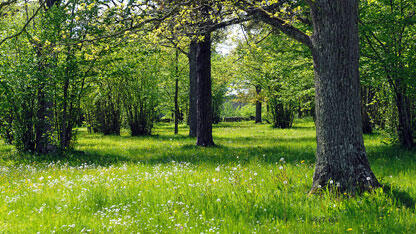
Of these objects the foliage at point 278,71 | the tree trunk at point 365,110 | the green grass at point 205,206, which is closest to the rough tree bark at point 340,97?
the green grass at point 205,206

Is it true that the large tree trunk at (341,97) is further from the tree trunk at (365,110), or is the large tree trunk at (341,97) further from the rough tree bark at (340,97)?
the tree trunk at (365,110)

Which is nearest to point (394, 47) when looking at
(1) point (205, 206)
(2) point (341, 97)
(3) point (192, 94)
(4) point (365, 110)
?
(2) point (341, 97)

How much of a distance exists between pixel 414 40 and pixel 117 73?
990 cm

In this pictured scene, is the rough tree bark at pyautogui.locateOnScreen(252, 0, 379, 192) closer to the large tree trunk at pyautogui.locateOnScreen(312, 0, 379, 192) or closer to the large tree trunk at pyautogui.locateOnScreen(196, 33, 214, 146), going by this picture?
the large tree trunk at pyautogui.locateOnScreen(312, 0, 379, 192)

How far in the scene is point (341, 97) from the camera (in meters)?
4.38

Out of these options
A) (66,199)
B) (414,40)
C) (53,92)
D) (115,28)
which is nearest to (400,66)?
(414,40)

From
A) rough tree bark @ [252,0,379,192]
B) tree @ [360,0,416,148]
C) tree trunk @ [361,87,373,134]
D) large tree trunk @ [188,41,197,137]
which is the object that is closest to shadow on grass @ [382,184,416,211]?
rough tree bark @ [252,0,379,192]

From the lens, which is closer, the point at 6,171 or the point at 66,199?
the point at 66,199

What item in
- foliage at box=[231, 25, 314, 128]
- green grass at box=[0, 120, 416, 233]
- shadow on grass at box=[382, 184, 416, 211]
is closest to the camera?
green grass at box=[0, 120, 416, 233]

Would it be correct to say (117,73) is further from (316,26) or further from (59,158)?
(316,26)

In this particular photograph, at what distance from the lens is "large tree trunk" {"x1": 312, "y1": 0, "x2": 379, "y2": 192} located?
14.4ft

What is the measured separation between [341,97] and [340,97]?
0.05ft

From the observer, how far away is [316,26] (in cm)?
457

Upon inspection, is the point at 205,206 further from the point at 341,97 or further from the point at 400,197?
the point at 400,197
